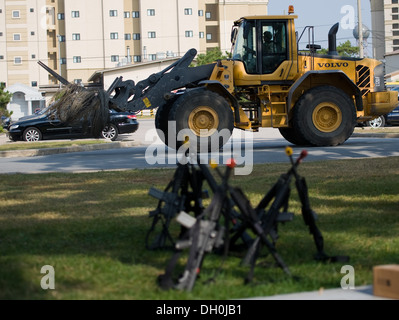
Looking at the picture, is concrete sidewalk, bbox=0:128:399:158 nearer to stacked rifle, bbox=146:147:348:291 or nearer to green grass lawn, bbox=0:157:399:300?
green grass lawn, bbox=0:157:399:300

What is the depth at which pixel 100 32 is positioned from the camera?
302 feet

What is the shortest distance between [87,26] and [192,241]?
3529 inches

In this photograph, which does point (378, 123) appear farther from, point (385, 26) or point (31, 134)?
point (385, 26)

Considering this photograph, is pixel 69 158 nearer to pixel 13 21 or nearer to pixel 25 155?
pixel 25 155

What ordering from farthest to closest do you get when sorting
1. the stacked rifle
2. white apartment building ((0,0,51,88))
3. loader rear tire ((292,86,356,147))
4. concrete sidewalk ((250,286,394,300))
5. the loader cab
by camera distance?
white apartment building ((0,0,51,88)), the loader cab, loader rear tire ((292,86,356,147)), the stacked rifle, concrete sidewalk ((250,286,394,300))

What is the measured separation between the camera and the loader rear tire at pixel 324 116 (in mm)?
18016

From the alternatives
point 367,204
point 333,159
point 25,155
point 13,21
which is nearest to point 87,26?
point 13,21

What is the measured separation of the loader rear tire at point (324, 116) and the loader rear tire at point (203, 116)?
188cm

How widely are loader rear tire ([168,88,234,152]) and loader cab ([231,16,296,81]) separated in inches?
57.7

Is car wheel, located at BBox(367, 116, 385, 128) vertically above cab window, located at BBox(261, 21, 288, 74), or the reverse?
cab window, located at BBox(261, 21, 288, 74)

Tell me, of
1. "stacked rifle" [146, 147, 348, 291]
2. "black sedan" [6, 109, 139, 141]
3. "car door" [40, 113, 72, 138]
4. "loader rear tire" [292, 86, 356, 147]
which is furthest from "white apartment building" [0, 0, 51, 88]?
"stacked rifle" [146, 147, 348, 291]

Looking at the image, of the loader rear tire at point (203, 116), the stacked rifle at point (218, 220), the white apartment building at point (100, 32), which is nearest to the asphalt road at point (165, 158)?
the loader rear tire at point (203, 116)

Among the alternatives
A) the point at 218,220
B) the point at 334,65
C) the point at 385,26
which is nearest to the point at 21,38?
the point at 385,26

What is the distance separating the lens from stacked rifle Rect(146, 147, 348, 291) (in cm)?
512
